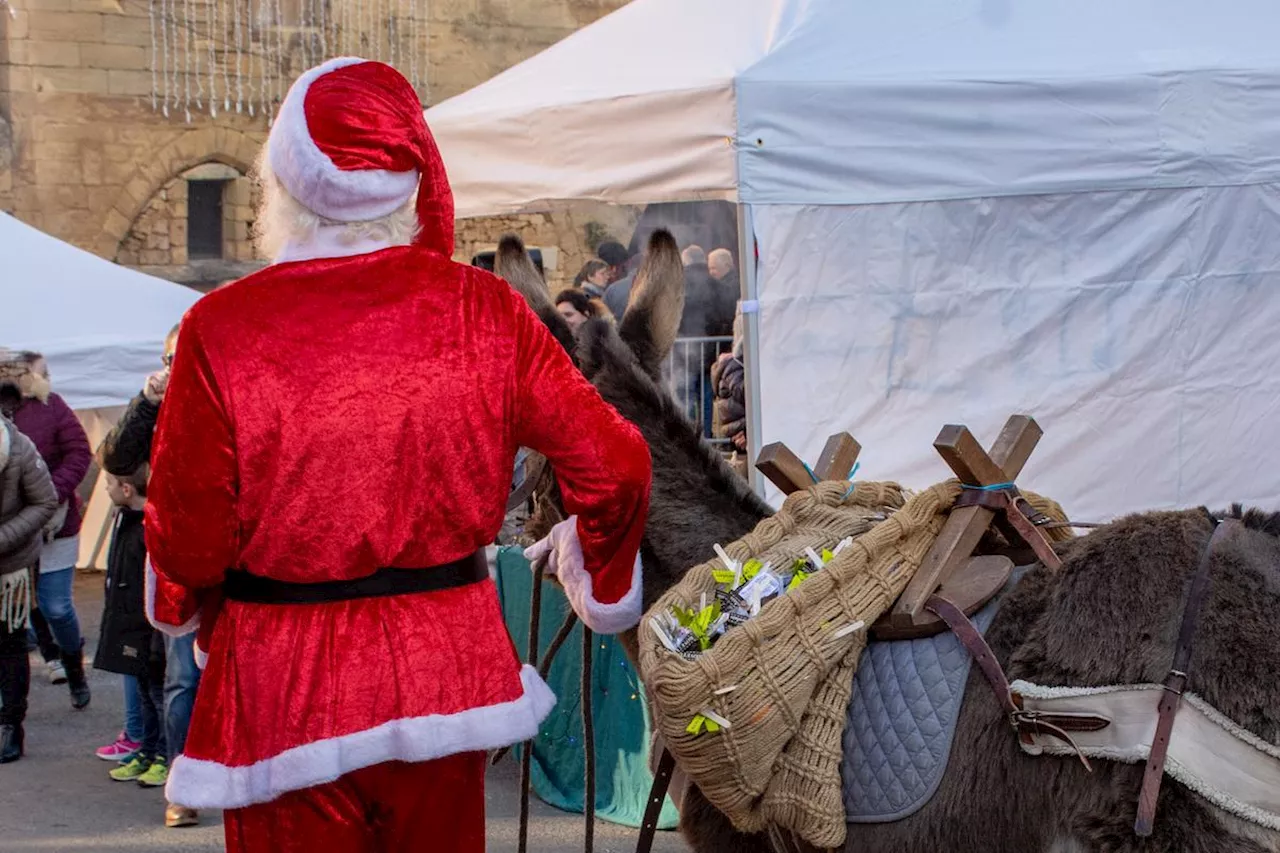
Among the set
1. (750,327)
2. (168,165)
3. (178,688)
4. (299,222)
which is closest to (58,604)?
(178,688)

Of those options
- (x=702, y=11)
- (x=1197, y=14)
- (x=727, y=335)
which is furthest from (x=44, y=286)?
(x=1197, y=14)

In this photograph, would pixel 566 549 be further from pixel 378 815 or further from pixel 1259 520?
pixel 1259 520

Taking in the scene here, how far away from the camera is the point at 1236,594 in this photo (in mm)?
2363

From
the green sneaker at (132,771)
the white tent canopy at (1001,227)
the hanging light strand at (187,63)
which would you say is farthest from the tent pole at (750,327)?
the hanging light strand at (187,63)

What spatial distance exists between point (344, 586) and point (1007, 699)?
1128 mm

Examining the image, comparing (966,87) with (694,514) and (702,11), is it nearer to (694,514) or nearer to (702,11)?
(702,11)

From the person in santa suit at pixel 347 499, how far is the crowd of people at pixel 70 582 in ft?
9.42

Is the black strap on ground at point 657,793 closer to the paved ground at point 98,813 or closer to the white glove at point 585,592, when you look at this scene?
the white glove at point 585,592

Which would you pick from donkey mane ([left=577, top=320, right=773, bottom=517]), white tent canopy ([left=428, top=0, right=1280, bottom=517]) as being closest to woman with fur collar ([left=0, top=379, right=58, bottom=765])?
white tent canopy ([left=428, top=0, right=1280, bottom=517])

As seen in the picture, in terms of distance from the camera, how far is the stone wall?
17.0 m

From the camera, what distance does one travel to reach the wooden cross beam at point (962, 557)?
2.66m

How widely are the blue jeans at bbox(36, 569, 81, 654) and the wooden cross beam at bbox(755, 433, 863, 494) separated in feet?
16.6

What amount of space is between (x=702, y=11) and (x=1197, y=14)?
6.68ft

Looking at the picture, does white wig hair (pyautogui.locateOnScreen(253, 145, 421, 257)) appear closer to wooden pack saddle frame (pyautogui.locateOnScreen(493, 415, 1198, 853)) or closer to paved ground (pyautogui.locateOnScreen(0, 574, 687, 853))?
wooden pack saddle frame (pyautogui.locateOnScreen(493, 415, 1198, 853))
